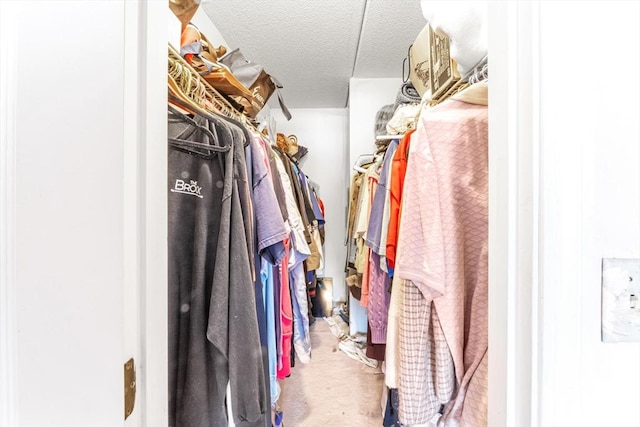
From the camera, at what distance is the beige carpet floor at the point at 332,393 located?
1.52 meters

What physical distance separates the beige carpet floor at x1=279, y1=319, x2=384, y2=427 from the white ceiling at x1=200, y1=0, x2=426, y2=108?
2275 mm

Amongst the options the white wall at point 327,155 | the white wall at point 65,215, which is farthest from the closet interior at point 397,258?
the white wall at point 327,155

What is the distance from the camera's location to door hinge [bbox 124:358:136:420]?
329mm

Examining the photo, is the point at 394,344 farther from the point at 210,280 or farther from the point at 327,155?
the point at 327,155

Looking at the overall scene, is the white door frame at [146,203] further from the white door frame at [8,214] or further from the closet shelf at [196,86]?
the closet shelf at [196,86]

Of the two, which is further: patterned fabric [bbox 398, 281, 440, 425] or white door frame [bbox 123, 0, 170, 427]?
patterned fabric [bbox 398, 281, 440, 425]

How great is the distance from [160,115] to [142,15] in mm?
124

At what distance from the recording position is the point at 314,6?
5.06ft

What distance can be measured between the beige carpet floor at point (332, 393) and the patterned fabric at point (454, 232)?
1.05m

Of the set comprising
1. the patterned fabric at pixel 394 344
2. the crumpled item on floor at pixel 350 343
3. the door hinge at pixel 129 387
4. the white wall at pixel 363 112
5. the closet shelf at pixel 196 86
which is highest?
the white wall at pixel 363 112

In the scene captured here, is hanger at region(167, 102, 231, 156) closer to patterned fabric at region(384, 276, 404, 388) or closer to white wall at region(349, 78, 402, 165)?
patterned fabric at region(384, 276, 404, 388)

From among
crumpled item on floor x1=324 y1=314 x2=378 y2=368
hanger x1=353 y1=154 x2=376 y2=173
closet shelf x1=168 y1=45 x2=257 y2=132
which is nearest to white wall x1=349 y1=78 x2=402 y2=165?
hanger x1=353 y1=154 x2=376 y2=173
